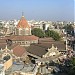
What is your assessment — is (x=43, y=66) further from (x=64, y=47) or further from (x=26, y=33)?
(x=26, y=33)

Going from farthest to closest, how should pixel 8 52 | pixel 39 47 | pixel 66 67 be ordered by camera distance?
pixel 39 47 < pixel 8 52 < pixel 66 67

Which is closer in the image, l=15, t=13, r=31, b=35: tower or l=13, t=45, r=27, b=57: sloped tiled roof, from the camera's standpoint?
l=13, t=45, r=27, b=57: sloped tiled roof

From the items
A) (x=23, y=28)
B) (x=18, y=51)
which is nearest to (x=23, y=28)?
(x=23, y=28)

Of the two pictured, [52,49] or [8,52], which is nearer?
[8,52]

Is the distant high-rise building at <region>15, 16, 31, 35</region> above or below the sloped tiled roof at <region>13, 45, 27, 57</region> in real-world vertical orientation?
above

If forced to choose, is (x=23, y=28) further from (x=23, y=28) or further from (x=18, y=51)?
(x=18, y=51)

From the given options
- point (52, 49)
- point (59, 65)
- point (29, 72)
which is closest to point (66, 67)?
point (59, 65)

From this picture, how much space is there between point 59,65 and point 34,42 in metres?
8.06

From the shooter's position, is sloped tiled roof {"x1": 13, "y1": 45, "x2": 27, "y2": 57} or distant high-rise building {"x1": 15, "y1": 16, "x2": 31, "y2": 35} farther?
distant high-rise building {"x1": 15, "y1": 16, "x2": 31, "y2": 35}

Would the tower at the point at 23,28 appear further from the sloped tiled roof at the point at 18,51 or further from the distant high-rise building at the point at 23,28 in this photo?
the sloped tiled roof at the point at 18,51

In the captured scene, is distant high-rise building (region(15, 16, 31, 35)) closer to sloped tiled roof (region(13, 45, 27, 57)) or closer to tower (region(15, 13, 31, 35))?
tower (region(15, 13, 31, 35))

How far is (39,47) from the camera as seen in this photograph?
2683cm

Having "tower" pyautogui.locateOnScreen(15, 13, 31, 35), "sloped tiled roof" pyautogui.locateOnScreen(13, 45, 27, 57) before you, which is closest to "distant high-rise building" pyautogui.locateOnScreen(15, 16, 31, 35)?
"tower" pyautogui.locateOnScreen(15, 13, 31, 35)

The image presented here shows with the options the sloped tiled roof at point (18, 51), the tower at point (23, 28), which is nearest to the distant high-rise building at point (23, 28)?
the tower at point (23, 28)
